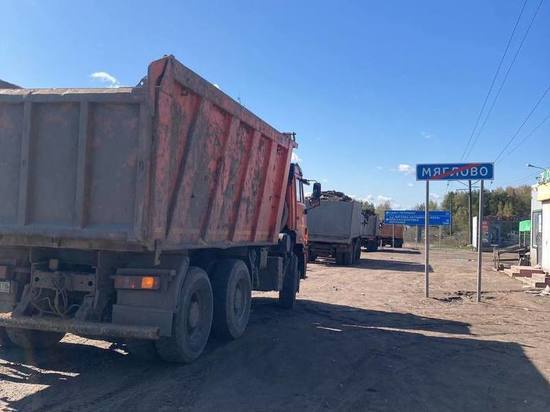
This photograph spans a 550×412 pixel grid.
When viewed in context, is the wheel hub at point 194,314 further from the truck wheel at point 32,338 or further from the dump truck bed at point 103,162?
the truck wheel at point 32,338

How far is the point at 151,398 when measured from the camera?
215 inches

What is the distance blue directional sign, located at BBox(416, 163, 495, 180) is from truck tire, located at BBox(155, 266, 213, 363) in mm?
8751

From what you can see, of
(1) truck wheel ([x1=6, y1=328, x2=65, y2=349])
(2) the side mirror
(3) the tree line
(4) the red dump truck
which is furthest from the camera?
(3) the tree line

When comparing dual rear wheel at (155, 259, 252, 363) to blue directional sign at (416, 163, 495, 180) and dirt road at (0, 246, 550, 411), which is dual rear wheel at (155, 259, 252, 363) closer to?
dirt road at (0, 246, 550, 411)

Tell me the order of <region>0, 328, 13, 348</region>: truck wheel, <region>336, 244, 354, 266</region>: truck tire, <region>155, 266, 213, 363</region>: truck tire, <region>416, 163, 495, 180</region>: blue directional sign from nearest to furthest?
<region>155, 266, 213, 363</region>: truck tire → <region>0, 328, 13, 348</region>: truck wheel → <region>416, 163, 495, 180</region>: blue directional sign → <region>336, 244, 354, 266</region>: truck tire

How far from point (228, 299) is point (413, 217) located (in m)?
45.0

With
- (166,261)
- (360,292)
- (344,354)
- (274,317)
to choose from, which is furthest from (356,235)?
(166,261)

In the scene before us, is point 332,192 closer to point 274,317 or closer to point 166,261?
point 274,317

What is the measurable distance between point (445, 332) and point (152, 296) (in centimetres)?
605

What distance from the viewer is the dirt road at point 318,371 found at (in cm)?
552

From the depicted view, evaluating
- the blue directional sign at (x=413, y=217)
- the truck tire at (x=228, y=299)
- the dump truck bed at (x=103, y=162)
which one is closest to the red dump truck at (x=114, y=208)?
the dump truck bed at (x=103, y=162)

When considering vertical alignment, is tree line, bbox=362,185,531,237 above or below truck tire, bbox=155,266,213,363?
above

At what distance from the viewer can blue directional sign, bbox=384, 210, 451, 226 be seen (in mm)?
49469

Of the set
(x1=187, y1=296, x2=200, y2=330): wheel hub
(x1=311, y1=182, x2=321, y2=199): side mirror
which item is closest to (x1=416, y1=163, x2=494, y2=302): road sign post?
(x1=311, y1=182, x2=321, y2=199): side mirror
